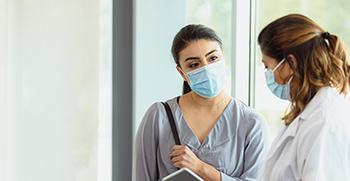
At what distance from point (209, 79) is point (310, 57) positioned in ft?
1.65

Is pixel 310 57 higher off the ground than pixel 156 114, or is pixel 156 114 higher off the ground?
pixel 310 57

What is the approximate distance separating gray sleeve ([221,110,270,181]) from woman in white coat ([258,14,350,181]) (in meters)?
0.24

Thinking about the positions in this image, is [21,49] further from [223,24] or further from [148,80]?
[223,24]

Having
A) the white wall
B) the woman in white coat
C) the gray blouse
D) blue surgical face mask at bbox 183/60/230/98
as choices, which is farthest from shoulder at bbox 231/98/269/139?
the white wall

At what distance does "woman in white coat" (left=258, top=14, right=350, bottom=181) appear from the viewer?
892mm

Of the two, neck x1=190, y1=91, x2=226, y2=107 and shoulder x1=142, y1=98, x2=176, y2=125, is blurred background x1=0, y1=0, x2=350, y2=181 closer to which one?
neck x1=190, y1=91, x2=226, y2=107

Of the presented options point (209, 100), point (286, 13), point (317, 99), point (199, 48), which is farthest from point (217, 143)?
point (286, 13)

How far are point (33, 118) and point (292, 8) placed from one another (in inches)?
70.1

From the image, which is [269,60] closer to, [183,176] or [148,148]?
[183,176]

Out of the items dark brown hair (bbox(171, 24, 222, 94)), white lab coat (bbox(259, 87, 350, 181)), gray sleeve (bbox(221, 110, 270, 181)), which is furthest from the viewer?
dark brown hair (bbox(171, 24, 222, 94))

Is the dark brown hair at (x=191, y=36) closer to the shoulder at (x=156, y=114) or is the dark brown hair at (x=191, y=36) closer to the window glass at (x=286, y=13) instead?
the shoulder at (x=156, y=114)

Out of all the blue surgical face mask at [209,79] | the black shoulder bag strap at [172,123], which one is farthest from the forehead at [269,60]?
the black shoulder bag strap at [172,123]

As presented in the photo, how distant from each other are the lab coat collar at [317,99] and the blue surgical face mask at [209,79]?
0.49 m

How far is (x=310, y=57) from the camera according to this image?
3.30 feet
